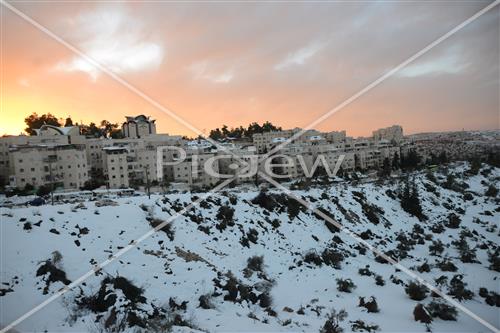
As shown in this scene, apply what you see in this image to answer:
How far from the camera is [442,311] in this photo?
15445 mm

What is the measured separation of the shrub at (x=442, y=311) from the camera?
15248 millimetres

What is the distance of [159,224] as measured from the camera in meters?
19.6

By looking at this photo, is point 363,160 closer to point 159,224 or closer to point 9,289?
point 159,224

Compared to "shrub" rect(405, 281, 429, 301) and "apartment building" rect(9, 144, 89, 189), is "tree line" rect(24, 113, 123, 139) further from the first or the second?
"shrub" rect(405, 281, 429, 301)

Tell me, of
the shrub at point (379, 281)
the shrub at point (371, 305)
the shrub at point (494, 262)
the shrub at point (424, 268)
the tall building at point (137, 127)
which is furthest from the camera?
the tall building at point (137, 127)

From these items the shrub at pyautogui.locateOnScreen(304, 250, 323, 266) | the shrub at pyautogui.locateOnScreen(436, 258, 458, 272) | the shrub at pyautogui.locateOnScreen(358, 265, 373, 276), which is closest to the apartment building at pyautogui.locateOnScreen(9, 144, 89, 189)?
the shrub at pyautogui.locateOnScreen(304, 250, 323, 266)

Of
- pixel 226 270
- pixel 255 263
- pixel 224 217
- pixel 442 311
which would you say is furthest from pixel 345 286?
pixel 224 217

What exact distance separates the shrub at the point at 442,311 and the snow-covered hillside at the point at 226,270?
59mm

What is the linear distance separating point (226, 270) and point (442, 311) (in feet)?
35.6

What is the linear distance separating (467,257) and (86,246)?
85.3 ft

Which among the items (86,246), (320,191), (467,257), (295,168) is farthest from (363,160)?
(86,246)

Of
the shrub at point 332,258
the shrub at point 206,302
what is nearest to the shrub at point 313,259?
the shrub at point 332,258

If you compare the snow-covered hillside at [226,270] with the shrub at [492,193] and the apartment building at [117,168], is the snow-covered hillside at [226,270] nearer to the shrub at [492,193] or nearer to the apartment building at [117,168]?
the shrub at [492,193]

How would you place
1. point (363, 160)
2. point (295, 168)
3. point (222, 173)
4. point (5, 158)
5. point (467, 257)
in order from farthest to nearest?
point (363, 160) → point (295, 168) → point (222, 173) → point (5, 158) → point (467, 257)
